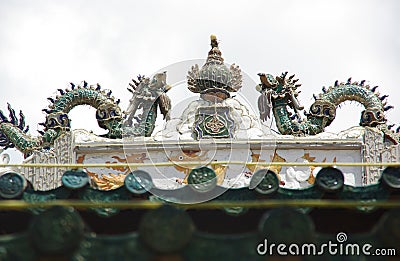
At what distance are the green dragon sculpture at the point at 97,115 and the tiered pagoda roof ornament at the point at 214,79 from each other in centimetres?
65

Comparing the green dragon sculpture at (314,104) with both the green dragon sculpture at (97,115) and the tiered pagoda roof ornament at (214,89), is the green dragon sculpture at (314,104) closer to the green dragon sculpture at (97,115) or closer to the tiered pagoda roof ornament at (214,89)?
the tiered pagoda roof ornament at (214,89)

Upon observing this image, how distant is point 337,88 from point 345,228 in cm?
875

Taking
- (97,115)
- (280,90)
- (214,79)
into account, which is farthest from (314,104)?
(97,115)

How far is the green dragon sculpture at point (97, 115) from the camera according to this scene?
49.9ft

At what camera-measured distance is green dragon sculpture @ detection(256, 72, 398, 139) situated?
15.3 m

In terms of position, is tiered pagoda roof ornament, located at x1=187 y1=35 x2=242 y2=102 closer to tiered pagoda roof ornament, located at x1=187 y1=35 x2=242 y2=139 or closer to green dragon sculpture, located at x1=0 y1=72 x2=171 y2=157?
tiered pagoda roof ornament, located at x1=187 y1=35 x2=242 y2=139

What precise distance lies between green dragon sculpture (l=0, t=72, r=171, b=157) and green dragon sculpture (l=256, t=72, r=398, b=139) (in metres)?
1.72

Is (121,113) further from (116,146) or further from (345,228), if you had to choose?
(345,228)

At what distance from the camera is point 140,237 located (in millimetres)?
6191

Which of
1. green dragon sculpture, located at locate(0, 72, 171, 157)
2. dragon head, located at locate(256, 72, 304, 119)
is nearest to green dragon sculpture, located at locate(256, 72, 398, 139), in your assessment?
dragon head, located at locate(256, 72, 304, 119)

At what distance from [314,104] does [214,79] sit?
1.82m

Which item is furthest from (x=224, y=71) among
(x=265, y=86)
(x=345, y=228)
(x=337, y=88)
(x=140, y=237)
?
(x=140, y=237)

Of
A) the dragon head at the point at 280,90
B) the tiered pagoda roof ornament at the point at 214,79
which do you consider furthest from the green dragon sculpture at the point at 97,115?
the dragon head at the point at 280,90

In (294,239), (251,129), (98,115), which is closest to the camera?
(294,239)
